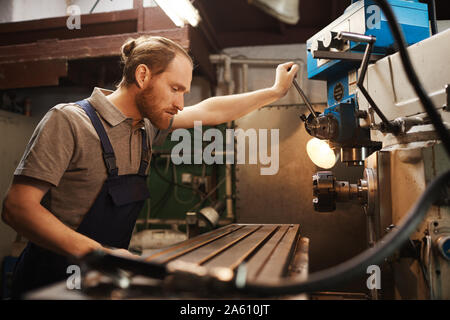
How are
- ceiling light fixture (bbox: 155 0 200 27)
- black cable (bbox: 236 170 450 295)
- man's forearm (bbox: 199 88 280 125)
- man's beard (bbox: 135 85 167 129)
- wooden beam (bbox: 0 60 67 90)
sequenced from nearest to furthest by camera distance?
black cable (bbox: 236 170 450 295) < man's beard (bbox: 135 85 167 129) < man's forearm (bbox: 199 88 280 125) < ceiling light fixture (bbox: 155 0 200 27) < wooden beam (bbox: 0 60 67 90)

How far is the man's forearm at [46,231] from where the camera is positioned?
765mm

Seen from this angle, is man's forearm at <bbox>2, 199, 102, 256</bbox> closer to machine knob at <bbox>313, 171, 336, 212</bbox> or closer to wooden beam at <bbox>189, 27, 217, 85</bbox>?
machine knob at <bbox>313, 171, 336, 212</bbox>

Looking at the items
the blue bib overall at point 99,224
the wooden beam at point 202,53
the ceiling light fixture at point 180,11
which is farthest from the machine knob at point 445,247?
the wooden beam at point 202,53

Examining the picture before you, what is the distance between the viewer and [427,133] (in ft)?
2.32

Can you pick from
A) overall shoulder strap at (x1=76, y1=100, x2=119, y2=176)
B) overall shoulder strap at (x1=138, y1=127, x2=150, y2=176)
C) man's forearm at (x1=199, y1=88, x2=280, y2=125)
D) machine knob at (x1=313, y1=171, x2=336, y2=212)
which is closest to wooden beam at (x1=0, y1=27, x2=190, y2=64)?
man's forearm at (x1=199, y1=88, x2=280, y2=125)

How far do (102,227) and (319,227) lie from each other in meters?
1.58

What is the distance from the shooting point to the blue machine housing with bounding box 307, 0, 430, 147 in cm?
93

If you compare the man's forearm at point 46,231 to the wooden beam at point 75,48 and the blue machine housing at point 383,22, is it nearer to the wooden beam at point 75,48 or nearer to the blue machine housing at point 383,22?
the blue machine housing at point 383,22

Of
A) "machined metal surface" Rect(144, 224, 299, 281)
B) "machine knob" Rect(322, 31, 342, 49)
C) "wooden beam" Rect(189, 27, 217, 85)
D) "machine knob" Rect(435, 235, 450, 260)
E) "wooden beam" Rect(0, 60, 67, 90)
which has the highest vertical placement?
"wooden beam" Rect(189, 27, 217, 85)

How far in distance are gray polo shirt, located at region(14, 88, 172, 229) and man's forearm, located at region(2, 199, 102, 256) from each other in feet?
0.32

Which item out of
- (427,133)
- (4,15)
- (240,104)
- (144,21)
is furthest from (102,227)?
(4,15)

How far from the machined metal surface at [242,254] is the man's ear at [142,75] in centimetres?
64

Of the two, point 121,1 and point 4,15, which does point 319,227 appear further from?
point 4,15
